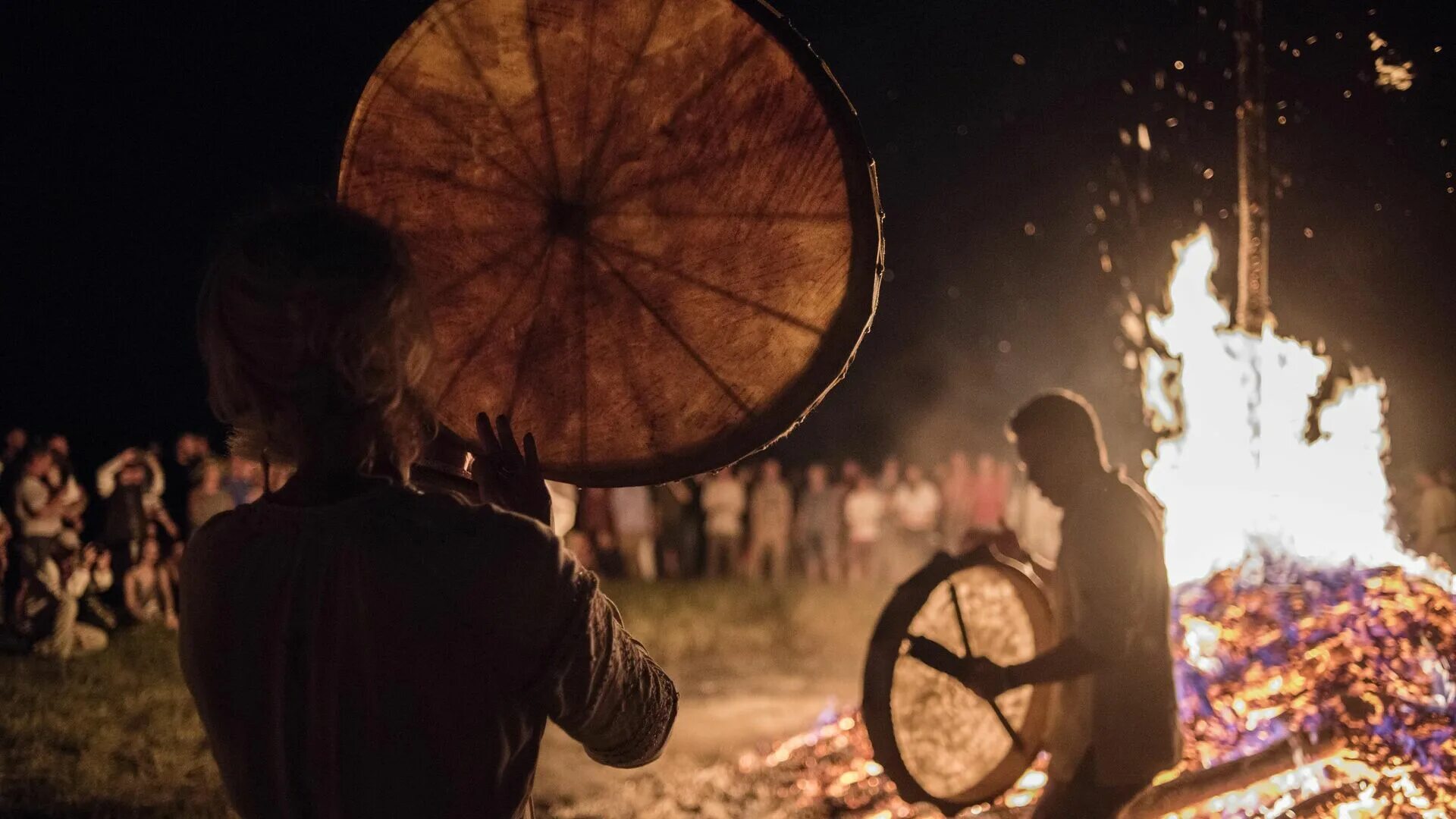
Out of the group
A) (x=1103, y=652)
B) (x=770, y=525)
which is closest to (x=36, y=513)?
(x=770, y=525)

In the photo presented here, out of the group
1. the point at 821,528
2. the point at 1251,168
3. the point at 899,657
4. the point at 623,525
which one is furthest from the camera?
the point at 1251,168

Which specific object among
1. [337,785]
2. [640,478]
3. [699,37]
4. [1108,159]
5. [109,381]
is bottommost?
[337,785]

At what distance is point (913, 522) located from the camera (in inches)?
564

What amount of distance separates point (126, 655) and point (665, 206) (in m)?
8.90

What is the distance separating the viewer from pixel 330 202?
1.32 meters

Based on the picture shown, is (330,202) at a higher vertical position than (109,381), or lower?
lower

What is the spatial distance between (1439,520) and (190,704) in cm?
1275

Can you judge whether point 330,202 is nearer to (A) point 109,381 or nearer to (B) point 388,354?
(B) point 388,354

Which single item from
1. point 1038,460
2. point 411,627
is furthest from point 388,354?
point 1038,460

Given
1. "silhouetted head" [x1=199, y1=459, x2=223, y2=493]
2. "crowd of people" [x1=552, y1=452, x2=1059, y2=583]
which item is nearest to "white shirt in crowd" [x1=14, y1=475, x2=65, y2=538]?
"silhouetted head" [x1=199, y1=459, x2=223, y2=493]

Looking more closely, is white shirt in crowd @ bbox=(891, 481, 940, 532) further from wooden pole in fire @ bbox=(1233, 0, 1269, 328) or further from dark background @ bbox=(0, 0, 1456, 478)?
dark background @ bbox=(0, 0, 1456, 478)

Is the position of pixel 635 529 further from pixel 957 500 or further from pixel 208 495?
pixel 208 495

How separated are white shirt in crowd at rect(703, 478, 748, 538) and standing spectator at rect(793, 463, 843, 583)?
0.92 metres

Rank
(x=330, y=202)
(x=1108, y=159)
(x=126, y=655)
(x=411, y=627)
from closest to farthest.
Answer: (x=411, y=627) → (x=330, y=202) → (x=126, y=655) → (x=1108, y=159)
